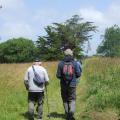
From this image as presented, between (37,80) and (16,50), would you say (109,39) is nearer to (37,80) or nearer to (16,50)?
(16,50)

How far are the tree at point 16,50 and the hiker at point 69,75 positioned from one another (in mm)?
96468

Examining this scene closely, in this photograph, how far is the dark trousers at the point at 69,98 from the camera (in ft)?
47.5

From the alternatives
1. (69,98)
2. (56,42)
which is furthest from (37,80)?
(56,42)

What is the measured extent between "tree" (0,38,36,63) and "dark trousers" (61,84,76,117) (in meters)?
96.3

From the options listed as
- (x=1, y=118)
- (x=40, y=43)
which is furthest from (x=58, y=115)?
(x=40, y=43)

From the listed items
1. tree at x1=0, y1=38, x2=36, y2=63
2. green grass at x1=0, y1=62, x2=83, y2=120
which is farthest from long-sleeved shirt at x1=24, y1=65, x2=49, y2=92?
tree at x1=0, y1=38, x2=36, y2=63

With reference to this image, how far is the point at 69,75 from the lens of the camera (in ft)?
47.0

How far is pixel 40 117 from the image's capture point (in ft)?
47.7

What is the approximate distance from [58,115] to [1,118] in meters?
2.24

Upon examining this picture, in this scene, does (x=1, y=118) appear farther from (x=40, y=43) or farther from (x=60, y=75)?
(x=40, y=43)

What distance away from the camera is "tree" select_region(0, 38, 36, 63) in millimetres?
113500

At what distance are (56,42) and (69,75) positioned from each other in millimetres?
86314

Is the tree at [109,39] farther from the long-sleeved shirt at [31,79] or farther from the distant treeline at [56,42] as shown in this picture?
the long-sleeved shirt at [31,79]

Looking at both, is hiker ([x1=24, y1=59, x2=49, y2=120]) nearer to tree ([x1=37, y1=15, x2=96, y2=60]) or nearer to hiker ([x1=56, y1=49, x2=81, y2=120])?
hiker ([x1=56, y1=49, x2=81, y2=120])
